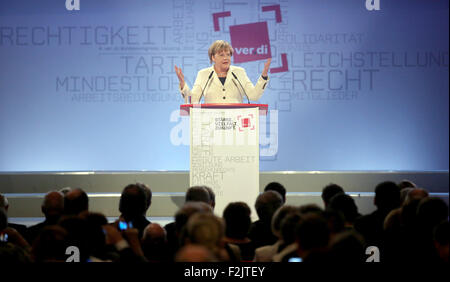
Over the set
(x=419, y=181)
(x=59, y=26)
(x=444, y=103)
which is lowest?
(x=419, y=181)

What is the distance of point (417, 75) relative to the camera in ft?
27.0

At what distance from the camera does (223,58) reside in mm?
5609

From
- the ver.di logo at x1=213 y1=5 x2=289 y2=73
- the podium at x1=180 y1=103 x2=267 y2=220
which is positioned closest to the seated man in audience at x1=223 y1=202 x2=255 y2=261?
the podium at x1=180 y1=103 x2=267 y2=220

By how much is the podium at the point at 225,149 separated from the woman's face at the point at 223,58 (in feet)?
2.76

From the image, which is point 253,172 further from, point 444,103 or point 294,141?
point 444,103

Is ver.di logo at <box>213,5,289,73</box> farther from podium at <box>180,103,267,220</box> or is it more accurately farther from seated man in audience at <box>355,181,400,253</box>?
seated man in audience at <box>355,181,400,253</box>

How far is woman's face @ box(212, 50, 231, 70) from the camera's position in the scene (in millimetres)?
5590

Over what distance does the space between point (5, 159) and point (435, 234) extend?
670cm

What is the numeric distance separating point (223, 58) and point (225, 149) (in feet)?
3.56

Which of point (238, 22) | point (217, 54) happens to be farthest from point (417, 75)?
point (217, 54)

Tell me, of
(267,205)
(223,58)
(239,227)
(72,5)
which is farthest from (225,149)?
(72,5)

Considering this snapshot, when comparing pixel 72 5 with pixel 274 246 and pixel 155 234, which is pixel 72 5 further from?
pixel 274 246

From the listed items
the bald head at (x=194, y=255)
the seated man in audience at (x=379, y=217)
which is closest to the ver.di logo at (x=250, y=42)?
the seated man in audience at (x=379, y=217)

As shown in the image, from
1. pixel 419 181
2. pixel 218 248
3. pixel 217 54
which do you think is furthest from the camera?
pixel 419 181
